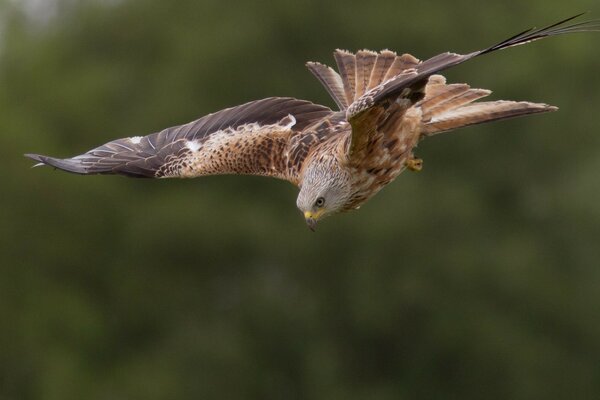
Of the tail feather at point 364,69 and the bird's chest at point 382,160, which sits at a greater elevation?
the tail feather at point 364,69

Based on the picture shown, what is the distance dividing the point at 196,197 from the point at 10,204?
284cm

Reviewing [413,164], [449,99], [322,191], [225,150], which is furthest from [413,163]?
[225,150]

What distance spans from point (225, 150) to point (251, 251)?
1313 cm

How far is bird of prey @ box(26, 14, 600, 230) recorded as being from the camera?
13312 millimetres

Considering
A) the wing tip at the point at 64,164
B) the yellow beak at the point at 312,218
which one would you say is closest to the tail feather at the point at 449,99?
→ the yellow beak at the point at 312,218

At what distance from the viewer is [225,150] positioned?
14.6 metres

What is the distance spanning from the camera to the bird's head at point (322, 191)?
1343 cm

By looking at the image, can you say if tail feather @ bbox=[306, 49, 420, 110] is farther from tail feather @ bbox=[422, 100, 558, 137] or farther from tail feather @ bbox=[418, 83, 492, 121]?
tail feather @ bbox=[422, 100, 558, 137]

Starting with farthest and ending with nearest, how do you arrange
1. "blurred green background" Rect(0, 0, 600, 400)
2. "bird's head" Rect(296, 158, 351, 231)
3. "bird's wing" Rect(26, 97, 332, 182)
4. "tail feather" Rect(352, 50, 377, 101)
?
"blurred green background" Rect(0, 0, 600, 400)
"bird's wing" Rect(26, 97, 332, 182)
"tail feather" Rect(352, 50, 377, 101)
"bird's head" Rect(296, 158, 351, 231)

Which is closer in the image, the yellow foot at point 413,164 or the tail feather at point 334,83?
the yellow foot at point 413,164

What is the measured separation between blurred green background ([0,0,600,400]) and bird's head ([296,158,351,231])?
13.3 m

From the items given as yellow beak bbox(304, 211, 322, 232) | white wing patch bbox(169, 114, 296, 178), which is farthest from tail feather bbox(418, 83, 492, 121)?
yellow beak bbox(304, 211, 322, 232)

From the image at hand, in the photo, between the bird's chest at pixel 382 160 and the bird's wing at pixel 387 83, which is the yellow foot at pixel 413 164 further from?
the bird's wing at pixel 387 83

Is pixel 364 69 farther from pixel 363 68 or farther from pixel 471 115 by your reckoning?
pixel 471 115
